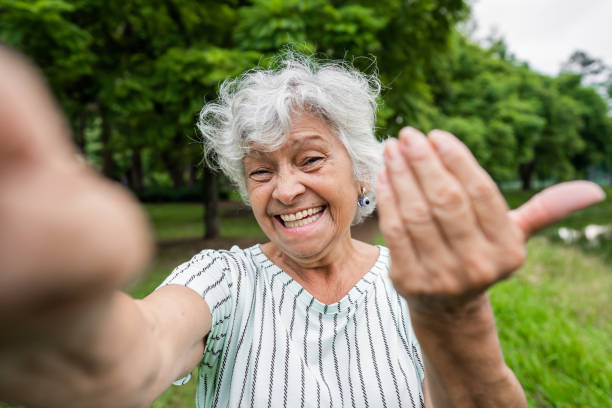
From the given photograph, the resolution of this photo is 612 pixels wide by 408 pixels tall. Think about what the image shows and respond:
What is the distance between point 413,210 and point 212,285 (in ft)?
2.94

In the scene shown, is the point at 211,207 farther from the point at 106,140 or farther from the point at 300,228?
the point at 300,228

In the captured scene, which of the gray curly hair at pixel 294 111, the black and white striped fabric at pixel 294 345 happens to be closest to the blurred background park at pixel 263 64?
the gray curly hair at pixel 294 111

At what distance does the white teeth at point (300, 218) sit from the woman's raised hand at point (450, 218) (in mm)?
881

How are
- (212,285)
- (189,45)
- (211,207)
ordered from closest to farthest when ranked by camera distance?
(212,285) < (189,45) < (211,207)

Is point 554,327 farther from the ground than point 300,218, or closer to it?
closer to it

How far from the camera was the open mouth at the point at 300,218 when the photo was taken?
1.63 metres

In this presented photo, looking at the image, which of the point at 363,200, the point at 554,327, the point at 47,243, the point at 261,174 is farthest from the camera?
the point at 554,327

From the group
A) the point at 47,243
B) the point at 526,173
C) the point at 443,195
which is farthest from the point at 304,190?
the point at 526,173

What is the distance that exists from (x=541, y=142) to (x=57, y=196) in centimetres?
2681

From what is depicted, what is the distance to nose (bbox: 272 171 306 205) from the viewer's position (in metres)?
1.58

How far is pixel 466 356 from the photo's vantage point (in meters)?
0.88

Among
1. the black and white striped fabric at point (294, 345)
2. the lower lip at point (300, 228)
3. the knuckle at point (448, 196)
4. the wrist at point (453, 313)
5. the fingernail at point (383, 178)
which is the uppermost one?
the fingernail at point (383, 178)

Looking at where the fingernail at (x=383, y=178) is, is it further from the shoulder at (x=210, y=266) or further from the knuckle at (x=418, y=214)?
the shoulder at (x=210, y=266)

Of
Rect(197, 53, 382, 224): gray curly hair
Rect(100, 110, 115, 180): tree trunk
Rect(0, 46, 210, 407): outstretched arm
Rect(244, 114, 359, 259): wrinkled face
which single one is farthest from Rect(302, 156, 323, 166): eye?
Rect(100, 110, 115, 180): tree trunk
